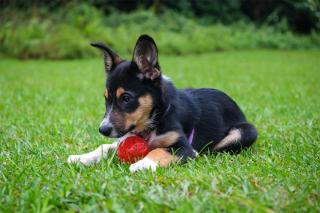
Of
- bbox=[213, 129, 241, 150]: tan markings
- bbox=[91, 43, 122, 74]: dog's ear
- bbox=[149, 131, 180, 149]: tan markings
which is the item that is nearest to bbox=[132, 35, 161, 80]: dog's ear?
bbox=[91, 43, 122, 74]: dog's ear

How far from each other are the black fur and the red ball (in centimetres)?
20

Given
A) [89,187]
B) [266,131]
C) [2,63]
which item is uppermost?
[89,187]

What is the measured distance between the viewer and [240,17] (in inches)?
1289

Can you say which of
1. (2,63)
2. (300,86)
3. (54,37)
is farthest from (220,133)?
(54,37)

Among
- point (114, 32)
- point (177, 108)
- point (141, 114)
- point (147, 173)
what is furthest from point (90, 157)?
point (114, 32)

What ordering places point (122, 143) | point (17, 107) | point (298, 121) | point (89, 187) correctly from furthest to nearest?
point (17, 107) → point (298, 121) → point (122, 143) → point (89, 187)

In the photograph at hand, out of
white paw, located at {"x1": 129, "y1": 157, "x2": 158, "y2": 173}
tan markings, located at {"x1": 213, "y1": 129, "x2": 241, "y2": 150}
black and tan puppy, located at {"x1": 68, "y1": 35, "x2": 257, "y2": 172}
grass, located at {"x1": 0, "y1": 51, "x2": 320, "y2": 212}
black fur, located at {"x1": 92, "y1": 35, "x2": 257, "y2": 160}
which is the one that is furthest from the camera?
tan markings, located at {"x1": 213, "y1": 129, "x2": 241, "y2": 150}

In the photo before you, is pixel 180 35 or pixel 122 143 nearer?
pixel 122 143

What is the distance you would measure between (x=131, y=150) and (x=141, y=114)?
15.3 inches

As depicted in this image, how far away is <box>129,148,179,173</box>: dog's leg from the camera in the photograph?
3.98 m

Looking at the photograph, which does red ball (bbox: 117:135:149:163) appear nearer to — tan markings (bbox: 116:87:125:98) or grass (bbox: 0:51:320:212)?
grass (bbox: 0:51:320:212)

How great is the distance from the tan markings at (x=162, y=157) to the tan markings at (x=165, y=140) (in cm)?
11

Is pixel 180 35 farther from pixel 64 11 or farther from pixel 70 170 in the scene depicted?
pixel 70 170

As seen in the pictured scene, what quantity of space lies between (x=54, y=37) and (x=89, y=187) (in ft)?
57.2
